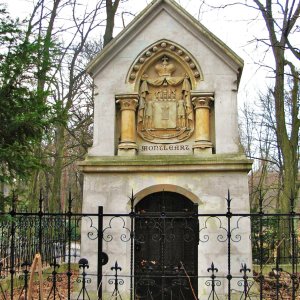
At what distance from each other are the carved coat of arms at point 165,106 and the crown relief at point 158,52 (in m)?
0.16

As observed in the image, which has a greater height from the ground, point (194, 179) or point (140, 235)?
point (194, 179)

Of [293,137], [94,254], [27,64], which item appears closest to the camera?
[27,64]

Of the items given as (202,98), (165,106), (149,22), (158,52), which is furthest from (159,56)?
(202,98)

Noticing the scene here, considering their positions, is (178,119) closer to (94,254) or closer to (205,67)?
(205,67)

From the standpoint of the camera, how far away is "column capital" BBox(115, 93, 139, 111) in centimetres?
852

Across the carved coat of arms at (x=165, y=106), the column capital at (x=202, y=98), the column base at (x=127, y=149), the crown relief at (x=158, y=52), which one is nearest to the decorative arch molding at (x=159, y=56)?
the crown relief at (x=158, y=52)

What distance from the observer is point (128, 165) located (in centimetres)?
820

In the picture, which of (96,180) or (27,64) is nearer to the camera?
(27,64)

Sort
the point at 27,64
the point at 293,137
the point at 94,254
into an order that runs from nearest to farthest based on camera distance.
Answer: the point at 27,64
the point at 94,254
the point at 293,137

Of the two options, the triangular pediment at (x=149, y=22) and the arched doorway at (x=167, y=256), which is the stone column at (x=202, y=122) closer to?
the triangular pediment at (x=149, y=22)

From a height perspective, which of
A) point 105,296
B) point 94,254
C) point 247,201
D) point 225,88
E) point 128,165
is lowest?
point 105,296

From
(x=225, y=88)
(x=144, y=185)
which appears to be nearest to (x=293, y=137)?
(x=225, y=88)

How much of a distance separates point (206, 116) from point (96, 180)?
90.6 inches

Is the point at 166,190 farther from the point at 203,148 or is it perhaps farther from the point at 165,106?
the point at 165,106
